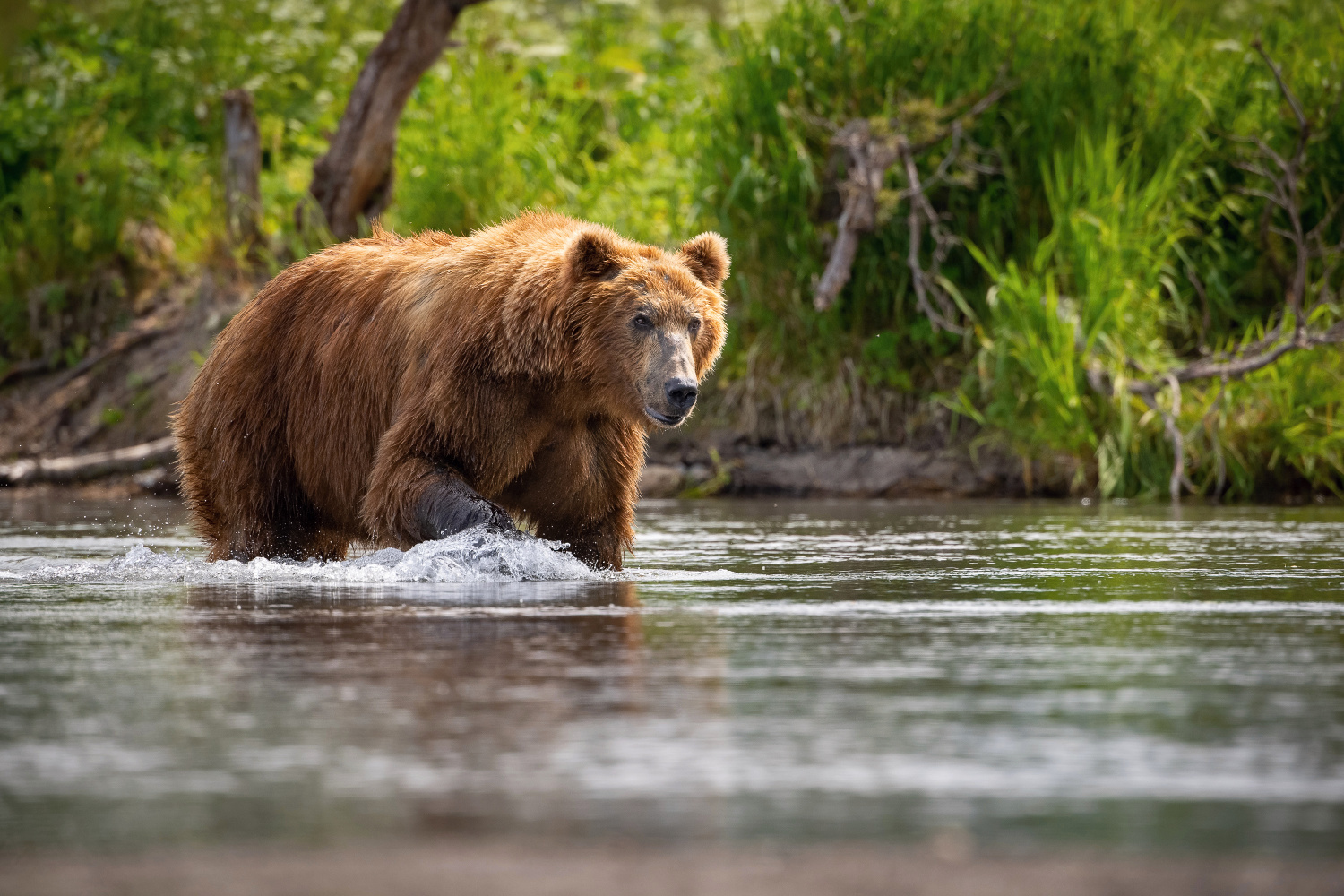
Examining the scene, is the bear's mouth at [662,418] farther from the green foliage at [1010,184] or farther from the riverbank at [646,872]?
the green foliage at [1010,184]

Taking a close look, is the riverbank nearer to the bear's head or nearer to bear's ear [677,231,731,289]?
the bear's head

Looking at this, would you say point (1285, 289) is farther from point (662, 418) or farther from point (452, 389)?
point (452, 389)

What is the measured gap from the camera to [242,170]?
14023mm

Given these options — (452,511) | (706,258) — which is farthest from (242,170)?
(452,511)

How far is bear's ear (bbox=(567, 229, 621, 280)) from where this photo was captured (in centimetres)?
669

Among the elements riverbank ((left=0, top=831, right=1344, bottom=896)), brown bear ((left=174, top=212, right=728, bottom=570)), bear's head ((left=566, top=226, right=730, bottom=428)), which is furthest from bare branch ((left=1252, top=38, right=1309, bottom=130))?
riverbank ((left=0, top=831, right=1344, bottom=896))

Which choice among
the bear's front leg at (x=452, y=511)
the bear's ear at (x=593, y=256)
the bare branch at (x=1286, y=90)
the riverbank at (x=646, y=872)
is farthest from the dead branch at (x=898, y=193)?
the riverbank at (x=646, y=872)

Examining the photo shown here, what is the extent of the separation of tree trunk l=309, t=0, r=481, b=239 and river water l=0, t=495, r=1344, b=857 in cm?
709

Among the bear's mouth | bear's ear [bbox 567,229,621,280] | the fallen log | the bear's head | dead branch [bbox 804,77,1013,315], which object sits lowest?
the fallen log

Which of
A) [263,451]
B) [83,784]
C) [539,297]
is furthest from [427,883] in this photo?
[263,451]

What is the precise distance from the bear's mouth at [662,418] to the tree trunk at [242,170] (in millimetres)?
8019

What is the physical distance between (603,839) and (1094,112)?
10.1 m

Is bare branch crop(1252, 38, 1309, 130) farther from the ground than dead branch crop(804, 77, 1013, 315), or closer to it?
farther from the ground

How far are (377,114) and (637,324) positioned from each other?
23.3ft
